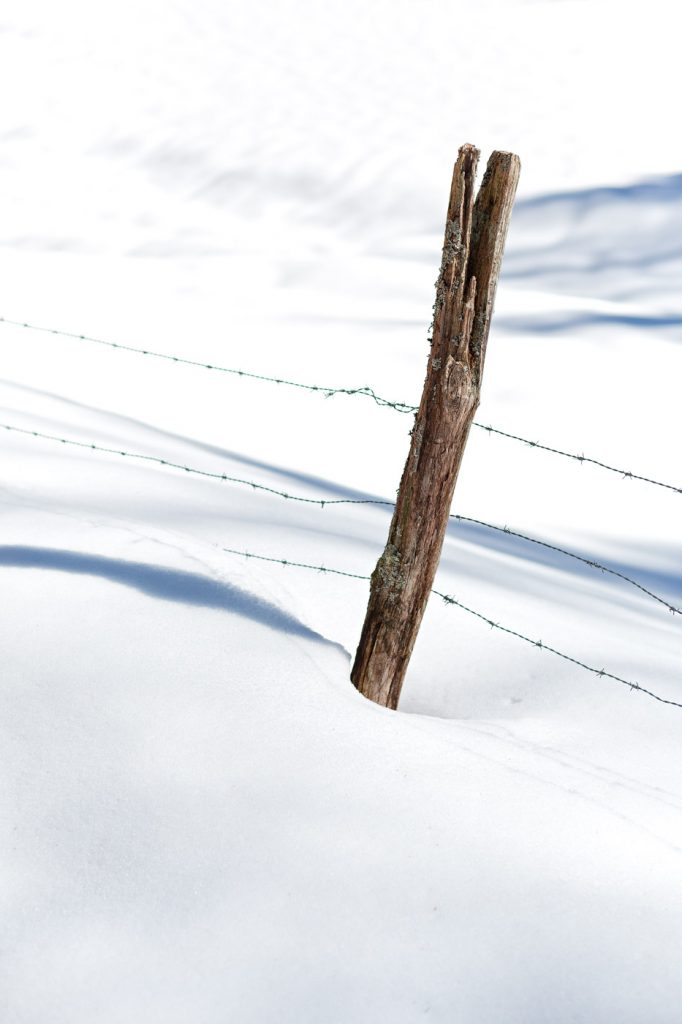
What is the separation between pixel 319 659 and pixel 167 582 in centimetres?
63

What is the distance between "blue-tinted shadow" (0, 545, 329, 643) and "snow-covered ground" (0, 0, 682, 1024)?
0.01 m

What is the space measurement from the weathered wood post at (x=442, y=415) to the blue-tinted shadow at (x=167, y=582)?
20 centimetres

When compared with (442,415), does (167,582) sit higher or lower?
lower

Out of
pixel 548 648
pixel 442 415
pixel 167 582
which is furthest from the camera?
pixel 548 648

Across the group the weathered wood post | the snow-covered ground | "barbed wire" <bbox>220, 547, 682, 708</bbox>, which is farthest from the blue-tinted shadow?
"barbed wire" <bbox>220, 547, 682, 708</bbox>

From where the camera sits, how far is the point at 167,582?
3195 millimetres

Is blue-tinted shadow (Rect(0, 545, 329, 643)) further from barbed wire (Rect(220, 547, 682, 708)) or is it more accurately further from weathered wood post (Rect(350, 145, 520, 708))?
barbed wire (Rect(220, 547, 682, 708))

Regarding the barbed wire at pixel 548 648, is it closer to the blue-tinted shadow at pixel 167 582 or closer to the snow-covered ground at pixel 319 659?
the snow-covered ground at pixel 319 659

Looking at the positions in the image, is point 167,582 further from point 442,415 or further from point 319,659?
point 442,415

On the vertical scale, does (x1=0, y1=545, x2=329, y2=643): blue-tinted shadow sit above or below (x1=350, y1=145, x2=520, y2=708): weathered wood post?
below

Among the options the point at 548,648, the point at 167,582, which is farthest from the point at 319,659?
the point at 548,648

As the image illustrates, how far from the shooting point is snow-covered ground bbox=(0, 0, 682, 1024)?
6.00 ft

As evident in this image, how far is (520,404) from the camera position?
875cm

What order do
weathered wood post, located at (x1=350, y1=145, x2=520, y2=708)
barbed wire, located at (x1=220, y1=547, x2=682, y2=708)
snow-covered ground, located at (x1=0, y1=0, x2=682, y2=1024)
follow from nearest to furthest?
1. snow-covered ground, located at (x1=0, y1=0, x2=682, y2=1024)
2. weathered wood post, located at (x1=350, y1=145, x2=520, y2=708)
3. barbed wire, located at (x1=220, y1=547, x2=682, y2=708)
